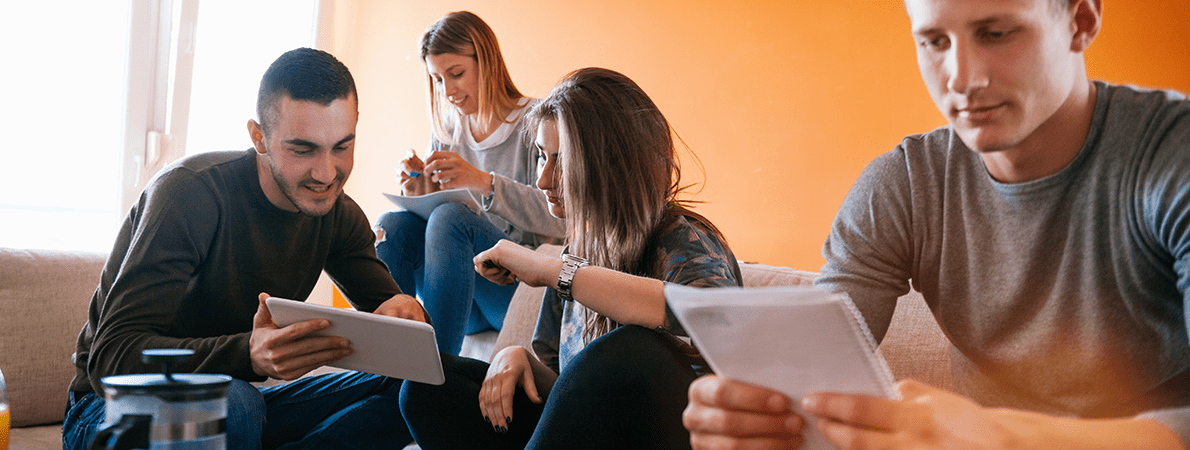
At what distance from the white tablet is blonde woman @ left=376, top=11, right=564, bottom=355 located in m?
0.73

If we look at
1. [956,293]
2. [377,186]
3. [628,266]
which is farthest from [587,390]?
[377,186]

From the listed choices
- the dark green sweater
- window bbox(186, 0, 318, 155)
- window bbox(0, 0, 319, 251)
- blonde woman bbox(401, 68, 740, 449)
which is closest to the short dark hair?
the dark green sweater

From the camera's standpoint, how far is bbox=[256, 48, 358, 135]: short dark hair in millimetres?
1504

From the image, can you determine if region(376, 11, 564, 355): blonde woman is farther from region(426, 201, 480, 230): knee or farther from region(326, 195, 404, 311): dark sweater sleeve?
region(326, 195, 404, 311): dark sweater sleeve

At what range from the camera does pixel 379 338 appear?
3.95 ft

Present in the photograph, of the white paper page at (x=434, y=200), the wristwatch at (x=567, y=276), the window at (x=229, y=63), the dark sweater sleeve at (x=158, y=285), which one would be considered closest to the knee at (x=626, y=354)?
the wristwatch at (x=567, y=276)

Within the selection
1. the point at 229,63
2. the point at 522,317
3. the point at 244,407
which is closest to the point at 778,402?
the point at 244,407

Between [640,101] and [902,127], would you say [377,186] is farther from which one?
[640,101]

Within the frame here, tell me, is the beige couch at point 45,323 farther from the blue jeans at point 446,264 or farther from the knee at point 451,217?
the knee at point 451,217

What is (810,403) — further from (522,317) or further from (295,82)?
(522,317)

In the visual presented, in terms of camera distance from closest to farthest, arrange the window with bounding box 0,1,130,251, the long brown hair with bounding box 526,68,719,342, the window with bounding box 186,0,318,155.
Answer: the long brown hair with bounding box 526,68,719,342
the window with bounding box 0,1,130,251
the window with bounding box 186,0,318,155

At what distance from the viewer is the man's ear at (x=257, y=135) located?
151cm

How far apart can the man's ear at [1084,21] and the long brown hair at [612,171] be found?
0.65 m

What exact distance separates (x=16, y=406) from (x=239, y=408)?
32.9 inches
